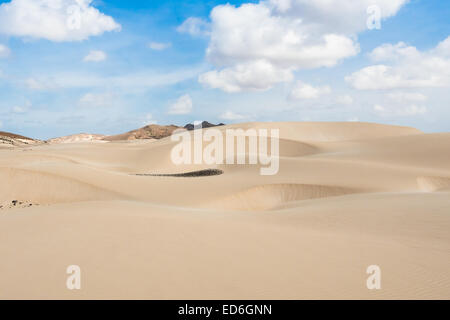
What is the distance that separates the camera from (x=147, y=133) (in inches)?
3944

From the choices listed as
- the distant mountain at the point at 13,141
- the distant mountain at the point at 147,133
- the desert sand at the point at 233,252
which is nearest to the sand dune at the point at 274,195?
Answer: the desert sand at the point at 233,252

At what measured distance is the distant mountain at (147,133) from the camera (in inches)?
3858

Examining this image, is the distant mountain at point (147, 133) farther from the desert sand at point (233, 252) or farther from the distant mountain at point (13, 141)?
the desert sand at point (233, 252)

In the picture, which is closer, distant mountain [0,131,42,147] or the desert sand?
the desert sand

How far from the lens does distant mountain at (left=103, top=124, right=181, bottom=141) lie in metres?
98.0

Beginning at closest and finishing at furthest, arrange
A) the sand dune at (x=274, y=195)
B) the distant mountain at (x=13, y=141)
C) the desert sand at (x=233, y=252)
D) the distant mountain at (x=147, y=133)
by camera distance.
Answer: the desert sand at (x=233, y=252) → the sand dune at (x=274, y=195) → the distant mountain at (x=13, y=141) → the distant mountain at (x=147, y=133)

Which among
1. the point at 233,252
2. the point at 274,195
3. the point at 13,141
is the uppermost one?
the point at 13,141

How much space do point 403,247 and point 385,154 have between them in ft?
75.7

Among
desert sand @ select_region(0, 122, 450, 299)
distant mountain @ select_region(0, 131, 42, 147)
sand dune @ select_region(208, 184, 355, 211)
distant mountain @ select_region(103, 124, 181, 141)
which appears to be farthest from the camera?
distant mountain @ select_region(103, 124, 181, 141)

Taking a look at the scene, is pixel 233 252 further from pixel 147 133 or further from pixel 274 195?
pixel 147 133

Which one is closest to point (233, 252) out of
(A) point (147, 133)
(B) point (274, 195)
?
(B) point (274, 195)

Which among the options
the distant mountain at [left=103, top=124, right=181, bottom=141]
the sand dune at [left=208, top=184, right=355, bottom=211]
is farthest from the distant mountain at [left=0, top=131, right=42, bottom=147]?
the sand dune at [left=208, top=184, right=355, bottom=211]

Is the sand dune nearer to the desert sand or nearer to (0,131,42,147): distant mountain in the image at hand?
the desert sand
